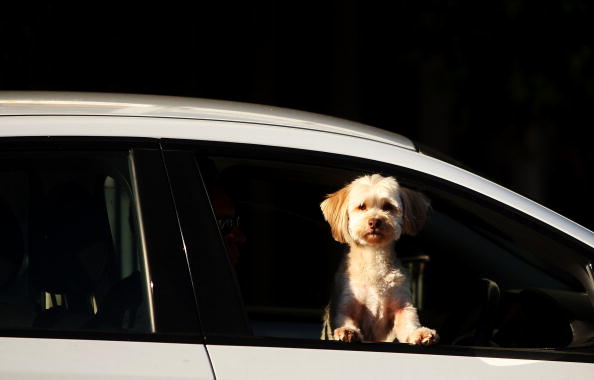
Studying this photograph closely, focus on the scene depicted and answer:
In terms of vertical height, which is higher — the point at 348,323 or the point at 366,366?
the point at 348,323

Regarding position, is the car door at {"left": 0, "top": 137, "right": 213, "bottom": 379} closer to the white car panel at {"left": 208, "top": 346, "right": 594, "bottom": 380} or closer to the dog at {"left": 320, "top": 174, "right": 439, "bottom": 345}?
the white car panel at {"left": 208, "top": 346, "right": 594, "bottom": 380}

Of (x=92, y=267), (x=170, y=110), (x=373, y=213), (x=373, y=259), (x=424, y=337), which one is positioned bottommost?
(x=424, y=337)

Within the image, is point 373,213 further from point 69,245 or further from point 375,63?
point 375,63

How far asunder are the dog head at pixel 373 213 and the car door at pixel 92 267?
724 mm

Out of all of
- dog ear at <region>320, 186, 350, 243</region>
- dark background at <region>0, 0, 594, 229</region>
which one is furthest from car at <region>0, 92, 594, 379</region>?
dark background at <region>0, 0, 594, 229</region>

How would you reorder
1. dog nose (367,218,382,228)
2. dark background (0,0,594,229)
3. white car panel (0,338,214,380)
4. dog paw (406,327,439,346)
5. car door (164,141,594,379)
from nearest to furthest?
1. white car panel (0,338,214,380)
2. car door (164,141,594,379)
3. dog paw (406,327,439,346)
4. dog nose (367,218,382,228)
5. dark background (0,0,594,229)

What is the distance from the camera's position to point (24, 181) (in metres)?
2.61

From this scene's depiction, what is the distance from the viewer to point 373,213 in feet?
10.1

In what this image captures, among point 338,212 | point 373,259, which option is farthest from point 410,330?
point 338,212

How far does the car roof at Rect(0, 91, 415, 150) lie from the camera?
269 cm

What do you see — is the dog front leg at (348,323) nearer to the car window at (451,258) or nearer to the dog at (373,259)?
the dog at (373,259)

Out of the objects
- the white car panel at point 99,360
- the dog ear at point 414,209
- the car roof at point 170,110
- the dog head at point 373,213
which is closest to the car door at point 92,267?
the white car panel at point 99,360

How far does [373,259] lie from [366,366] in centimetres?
70

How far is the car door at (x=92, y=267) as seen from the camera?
2406 millimetres
